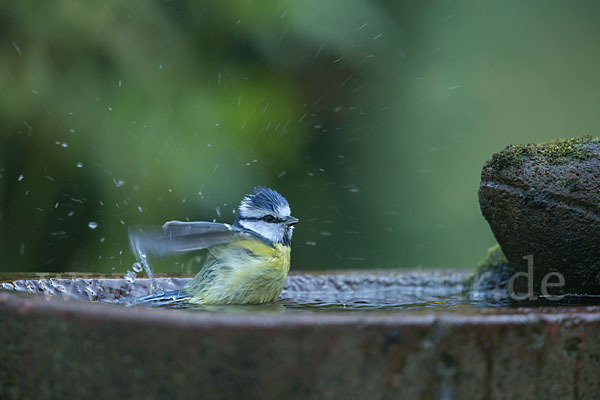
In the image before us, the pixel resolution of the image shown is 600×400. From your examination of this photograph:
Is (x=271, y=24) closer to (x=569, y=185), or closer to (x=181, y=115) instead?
(x=181, y=115)

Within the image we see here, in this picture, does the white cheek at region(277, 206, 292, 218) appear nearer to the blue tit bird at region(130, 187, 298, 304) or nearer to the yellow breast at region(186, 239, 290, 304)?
the blue tit bird at region(130, 187, 298, 304)

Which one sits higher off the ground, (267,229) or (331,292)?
(267,229)

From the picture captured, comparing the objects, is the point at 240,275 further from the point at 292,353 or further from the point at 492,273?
the point at 292,353

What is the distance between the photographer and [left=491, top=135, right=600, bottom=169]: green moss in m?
2.02

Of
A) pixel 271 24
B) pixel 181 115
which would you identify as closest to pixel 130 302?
pixel 181 115

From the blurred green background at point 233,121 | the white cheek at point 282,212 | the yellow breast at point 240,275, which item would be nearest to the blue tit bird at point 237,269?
the yellow breast at point 240,275

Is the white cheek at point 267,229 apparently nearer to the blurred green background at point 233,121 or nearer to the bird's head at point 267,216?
the bird's head at point 267,216

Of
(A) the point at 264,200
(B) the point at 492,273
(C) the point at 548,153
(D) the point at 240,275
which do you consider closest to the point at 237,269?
(D) the point at 240,275

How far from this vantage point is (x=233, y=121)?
3.46 m

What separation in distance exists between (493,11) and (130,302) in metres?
3.90

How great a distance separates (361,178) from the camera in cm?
432

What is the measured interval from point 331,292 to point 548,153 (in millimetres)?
1124

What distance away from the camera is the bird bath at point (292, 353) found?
1.12 m

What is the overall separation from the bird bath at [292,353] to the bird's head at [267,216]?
1.60 meters
